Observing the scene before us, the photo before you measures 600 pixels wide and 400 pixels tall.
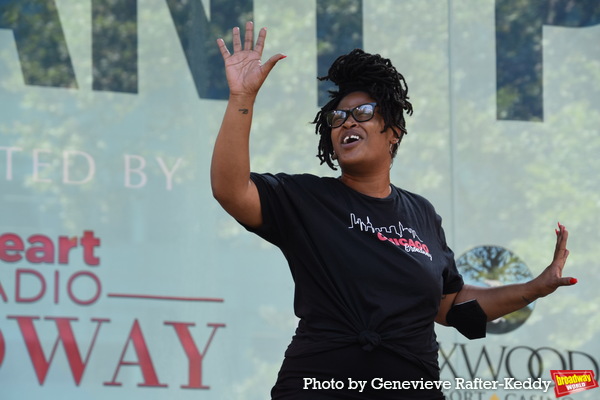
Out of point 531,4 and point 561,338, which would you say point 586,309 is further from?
point 531,4

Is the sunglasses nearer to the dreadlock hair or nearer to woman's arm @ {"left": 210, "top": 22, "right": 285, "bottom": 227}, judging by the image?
the dreadlock hair

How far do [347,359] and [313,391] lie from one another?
0.39 feet

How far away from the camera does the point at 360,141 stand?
290cm

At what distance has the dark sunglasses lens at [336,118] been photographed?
2.94 meters

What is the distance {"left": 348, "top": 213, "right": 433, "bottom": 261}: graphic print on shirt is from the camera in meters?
2.78

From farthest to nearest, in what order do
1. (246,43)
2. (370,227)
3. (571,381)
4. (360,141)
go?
(571,381), (360,141), (370,227), (246,43)

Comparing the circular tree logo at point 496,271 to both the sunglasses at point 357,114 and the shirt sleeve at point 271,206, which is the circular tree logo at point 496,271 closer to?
the sunglasses at point 357,114

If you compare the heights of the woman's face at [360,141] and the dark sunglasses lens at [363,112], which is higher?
the dark sunglasses lens at [363,112]

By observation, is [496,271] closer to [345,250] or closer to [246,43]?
→ [345,250]

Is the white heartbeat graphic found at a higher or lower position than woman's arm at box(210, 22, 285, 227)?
lower

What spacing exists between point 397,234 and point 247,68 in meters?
0.62

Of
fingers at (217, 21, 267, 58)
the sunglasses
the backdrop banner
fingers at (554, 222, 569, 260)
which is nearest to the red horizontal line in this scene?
the backdrop banner

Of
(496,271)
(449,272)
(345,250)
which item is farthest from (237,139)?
(496,271)

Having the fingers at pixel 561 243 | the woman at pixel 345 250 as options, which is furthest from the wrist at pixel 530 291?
the woman at pixel 345 250
